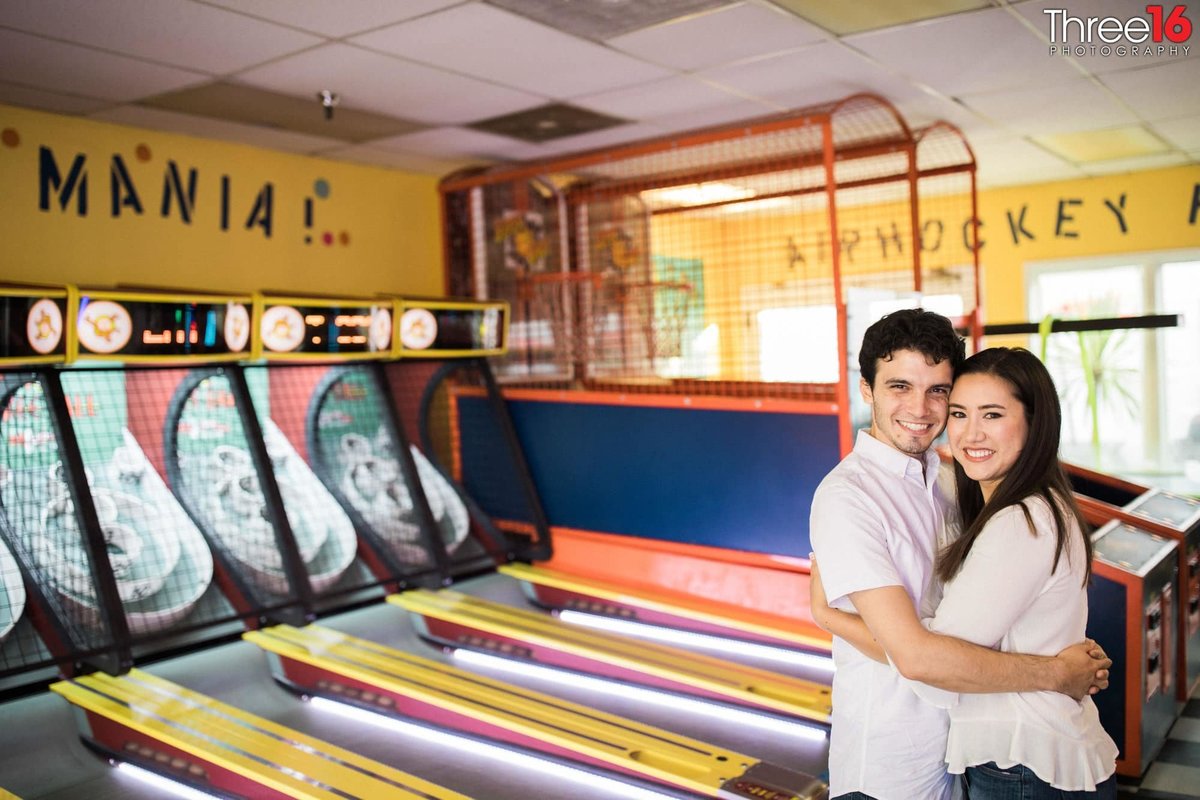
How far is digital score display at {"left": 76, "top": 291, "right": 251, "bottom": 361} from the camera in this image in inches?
168

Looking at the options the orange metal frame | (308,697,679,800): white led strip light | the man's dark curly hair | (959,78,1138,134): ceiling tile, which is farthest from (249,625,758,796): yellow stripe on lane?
(959,78,1138,134): ceiling tile

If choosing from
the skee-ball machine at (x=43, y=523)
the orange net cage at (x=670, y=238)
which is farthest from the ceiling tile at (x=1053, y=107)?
the skee-ball machine at (x=43, y=523)

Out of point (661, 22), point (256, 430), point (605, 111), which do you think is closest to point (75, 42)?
point (256, 430)

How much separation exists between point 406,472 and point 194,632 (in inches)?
59.6

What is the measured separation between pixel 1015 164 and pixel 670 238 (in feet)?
9.57

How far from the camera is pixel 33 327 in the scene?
4.04m

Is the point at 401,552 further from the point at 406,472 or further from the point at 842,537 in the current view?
the point at 842,537

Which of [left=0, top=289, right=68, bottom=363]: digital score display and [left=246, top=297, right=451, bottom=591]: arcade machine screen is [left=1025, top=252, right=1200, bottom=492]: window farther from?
[left=0, top=289, right=68, bottom=363]: digital score display

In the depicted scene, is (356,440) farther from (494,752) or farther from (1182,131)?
(1182,131)

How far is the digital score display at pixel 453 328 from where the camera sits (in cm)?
566

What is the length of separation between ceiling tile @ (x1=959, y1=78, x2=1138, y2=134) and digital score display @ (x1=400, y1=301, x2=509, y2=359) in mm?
3009

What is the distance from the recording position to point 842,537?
6.09 ft

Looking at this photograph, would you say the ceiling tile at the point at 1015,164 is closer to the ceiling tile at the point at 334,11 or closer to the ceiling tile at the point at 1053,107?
the ceiling tile at the point at 1053,107

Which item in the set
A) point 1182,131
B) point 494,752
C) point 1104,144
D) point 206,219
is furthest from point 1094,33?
point 206,219
